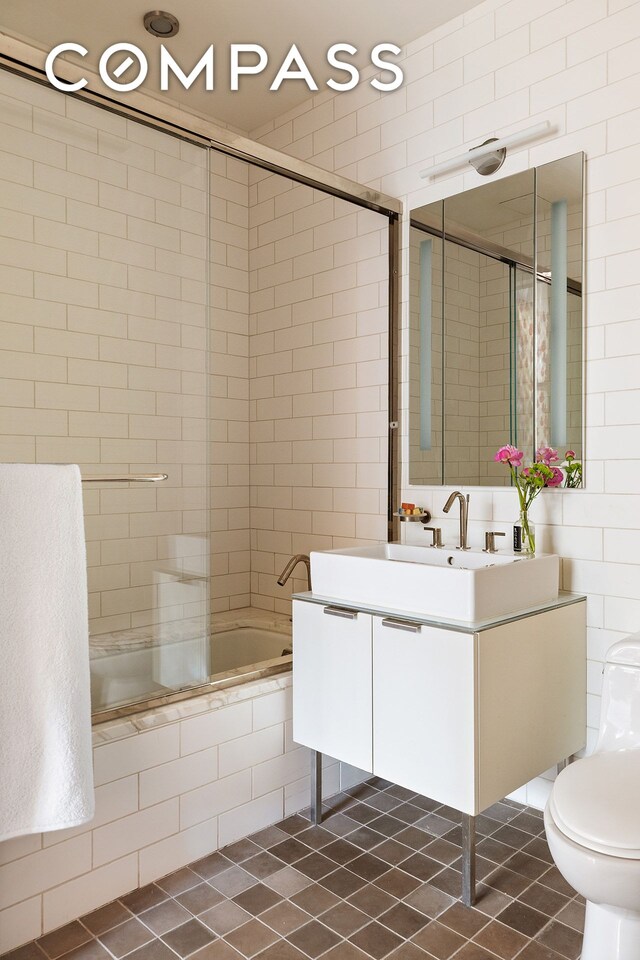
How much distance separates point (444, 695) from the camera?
1836 mm

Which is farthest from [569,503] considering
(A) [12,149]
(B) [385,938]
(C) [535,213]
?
(A) [12,149]

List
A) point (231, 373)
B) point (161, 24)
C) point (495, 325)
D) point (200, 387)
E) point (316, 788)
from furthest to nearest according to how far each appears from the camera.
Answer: point (231, 373)
point (161, 24)
point (495, 325)
point (316, 788)
point (200, 387)

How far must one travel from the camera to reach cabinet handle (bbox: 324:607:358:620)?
2.07 metres

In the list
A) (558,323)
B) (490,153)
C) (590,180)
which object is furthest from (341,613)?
(490,153)

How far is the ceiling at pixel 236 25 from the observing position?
252cm

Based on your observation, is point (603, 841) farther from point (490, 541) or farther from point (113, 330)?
point (113, 330)

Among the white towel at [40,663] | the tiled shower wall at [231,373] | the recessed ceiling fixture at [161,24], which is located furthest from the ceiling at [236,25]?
the white towel at [40,663]

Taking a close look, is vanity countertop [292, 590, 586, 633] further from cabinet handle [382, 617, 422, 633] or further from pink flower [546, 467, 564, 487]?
pink flower [546, 467, 564, 487]

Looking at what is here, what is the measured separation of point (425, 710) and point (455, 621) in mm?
260

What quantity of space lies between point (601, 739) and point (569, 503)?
75 centimetres

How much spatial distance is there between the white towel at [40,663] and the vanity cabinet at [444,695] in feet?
2.49

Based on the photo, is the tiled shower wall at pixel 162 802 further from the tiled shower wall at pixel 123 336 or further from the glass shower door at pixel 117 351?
the tiled shower wall at pixel 123 336

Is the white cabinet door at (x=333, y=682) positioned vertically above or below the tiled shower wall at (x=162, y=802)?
above

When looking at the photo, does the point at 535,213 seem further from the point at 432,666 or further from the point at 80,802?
the point at 80,802
